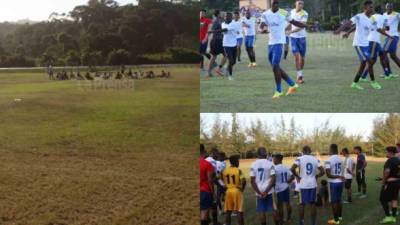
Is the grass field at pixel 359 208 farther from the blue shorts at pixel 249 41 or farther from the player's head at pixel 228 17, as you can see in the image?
the player's head at pixel 228 17

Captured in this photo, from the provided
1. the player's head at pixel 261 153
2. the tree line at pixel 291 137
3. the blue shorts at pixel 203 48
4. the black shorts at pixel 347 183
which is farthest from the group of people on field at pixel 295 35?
the black shorts at pixel 347 183

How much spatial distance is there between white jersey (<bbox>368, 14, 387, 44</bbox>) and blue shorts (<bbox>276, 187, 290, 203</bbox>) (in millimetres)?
1571

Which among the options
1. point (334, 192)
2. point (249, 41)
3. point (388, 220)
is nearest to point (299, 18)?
point (249, 41)

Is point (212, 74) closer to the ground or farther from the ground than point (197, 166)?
farther from the ground

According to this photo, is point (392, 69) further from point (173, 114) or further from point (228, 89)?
point (173, 114)

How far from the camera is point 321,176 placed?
5195mm

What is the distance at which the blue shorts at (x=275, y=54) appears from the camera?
521cm

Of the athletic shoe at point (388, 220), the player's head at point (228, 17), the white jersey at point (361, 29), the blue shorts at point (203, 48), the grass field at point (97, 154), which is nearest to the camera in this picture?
the athletic shoe at point (388, 220)

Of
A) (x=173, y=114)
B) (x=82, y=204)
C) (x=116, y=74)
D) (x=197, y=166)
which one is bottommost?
(x=82, y=204)

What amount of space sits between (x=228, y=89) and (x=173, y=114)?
2.17 ft

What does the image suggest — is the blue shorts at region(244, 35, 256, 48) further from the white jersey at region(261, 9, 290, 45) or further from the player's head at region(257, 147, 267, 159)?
the player's head at region(257, 147, 267, 159)

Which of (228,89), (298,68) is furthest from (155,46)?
(298,68)

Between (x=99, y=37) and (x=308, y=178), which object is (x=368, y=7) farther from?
(x=99, y=37)

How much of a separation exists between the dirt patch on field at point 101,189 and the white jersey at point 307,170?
1026 mm
